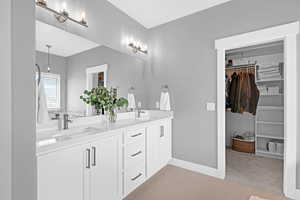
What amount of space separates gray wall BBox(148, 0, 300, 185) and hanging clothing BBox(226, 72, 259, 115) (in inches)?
48.3

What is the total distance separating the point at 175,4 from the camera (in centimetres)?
232

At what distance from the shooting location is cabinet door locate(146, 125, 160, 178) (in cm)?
207

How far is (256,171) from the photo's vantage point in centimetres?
243

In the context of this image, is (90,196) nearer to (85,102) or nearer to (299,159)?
(85,102)

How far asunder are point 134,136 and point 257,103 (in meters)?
2.72

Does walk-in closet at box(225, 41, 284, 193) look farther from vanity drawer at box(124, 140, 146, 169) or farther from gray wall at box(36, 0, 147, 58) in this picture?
gray wall at box(36, 0, 147, 58)

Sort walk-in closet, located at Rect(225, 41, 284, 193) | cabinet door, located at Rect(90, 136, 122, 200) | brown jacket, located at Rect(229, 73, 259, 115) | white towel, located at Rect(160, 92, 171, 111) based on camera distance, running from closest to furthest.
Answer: cabinet door, located at Rect(90, 136, 122, 200) < white towel, located at Rect(160, 92, 171, 111) < walk-in closet, located at Rect(225, 41, 284, 193) < brown jacket, located at Rect(229, 73, 259, 115)

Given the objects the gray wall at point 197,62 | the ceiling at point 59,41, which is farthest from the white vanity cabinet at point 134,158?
the ceiling at point 59,41

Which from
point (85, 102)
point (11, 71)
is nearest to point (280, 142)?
point (85, 102)

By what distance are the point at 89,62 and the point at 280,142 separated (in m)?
3.87

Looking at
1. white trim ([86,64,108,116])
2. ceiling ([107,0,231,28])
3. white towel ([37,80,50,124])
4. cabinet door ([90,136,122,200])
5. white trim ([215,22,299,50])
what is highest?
ceiling ([107,0,231,28])

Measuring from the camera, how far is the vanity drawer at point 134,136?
169cm

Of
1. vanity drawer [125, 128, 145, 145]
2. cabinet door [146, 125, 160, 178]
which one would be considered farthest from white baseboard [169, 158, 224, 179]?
vanity drawer [125, 128, 145, 145]

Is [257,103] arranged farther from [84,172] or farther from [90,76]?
[84,172]
